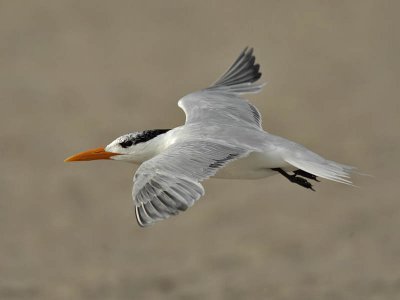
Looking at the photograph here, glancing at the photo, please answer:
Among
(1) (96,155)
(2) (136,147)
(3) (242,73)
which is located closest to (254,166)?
(2) (136,147)

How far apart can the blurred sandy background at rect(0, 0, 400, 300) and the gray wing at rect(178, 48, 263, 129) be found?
3.91 m

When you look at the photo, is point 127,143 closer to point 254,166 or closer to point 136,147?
point 136,147

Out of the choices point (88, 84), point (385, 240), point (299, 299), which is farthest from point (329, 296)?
point (88, 84)

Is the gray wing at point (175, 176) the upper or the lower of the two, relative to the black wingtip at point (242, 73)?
lower

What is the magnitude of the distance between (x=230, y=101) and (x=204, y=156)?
2040 mm

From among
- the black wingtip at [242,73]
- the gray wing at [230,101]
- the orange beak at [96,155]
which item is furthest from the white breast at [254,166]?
the black wingtip at [242,73]

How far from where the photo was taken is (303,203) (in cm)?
1598

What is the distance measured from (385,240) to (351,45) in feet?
16.8

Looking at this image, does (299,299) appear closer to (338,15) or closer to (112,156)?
(112,156)

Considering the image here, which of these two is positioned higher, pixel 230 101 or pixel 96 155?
pixel 230 101

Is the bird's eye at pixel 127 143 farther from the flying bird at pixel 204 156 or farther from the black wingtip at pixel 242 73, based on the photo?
the black wingtip at pixel 242 73

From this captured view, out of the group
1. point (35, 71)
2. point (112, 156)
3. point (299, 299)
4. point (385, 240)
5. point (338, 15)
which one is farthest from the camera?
point (338, 15)

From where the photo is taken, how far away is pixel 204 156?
8406mm

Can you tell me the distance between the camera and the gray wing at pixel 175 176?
7.72 metres
